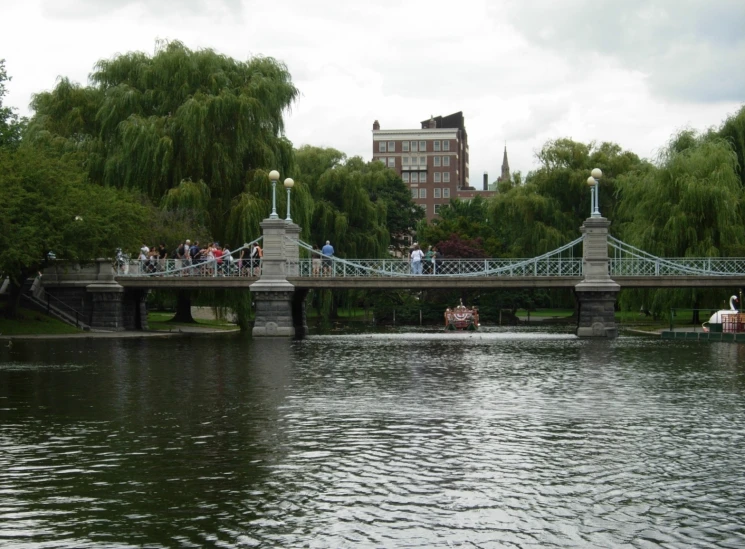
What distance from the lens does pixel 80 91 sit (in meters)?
52.8

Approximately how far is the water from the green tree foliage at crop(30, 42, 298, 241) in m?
24.8

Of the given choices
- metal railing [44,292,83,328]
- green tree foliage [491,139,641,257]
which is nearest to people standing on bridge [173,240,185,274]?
metal railing [44,292,83,328]

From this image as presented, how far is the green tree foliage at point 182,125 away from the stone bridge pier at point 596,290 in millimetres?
14700

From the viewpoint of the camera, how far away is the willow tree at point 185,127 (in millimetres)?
47969

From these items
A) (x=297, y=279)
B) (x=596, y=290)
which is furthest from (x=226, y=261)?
(x=596, y=290)

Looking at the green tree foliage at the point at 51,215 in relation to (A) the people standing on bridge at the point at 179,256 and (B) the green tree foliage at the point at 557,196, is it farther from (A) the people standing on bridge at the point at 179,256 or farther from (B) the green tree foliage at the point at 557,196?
(B) the green tree foliage at the point at 557,196

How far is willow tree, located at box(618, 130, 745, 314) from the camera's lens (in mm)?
49594

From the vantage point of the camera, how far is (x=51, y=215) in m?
40.7

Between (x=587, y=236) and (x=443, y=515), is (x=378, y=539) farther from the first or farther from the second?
(x=587, y=236)

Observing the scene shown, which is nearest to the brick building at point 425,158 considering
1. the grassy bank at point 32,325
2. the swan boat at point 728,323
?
the grassy bank at point 32,325

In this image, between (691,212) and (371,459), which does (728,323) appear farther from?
(371,459)

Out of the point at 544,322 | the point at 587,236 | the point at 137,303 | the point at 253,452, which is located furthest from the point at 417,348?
the point at 544,322

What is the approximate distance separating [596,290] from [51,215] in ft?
71.9

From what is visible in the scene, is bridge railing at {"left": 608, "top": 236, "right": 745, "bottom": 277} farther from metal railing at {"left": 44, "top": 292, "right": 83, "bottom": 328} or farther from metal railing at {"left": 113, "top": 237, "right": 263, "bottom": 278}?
metal railing at {"left": 44, "top": 292, "right": 83, "bottom": 328}
